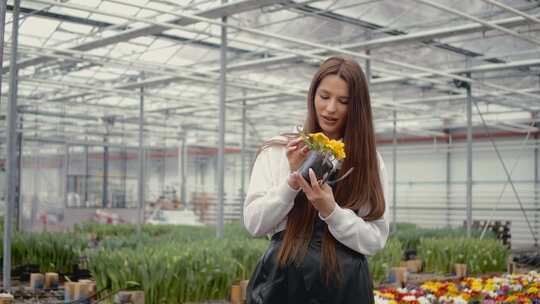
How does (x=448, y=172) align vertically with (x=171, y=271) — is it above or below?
above

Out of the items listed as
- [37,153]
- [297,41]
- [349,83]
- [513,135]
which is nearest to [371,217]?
[349,83]

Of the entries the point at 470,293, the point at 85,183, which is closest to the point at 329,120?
the point at 470,293

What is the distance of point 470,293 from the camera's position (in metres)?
3.84

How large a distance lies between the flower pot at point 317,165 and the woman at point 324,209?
19 millimetres

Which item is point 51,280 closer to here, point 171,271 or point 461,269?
point 171,271

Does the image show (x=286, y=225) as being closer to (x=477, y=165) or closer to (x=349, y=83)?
(x=349, y=83)

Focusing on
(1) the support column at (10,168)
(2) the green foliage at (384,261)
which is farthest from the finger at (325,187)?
(2) the green foliage at (384,261)

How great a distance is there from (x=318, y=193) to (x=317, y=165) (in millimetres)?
54

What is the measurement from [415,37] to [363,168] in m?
6.57

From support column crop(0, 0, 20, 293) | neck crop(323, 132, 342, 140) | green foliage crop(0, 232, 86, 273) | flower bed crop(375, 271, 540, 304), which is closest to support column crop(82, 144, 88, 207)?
green foliage crop(0, 232, 86, 273)

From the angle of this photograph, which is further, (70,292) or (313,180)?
(70,292)

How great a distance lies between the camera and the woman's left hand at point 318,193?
4.25ft

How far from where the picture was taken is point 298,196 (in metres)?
1.43

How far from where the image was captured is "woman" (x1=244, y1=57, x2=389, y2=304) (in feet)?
4.39
